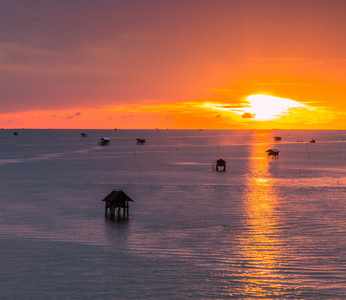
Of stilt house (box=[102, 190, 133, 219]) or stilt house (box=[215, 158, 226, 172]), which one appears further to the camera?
stilt house (box=[215, 158, 226, 172])

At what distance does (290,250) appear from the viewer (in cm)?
3741

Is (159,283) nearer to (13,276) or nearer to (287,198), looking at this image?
(13,276)

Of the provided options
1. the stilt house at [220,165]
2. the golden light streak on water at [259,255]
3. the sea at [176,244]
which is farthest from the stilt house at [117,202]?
the stilt house at [220,165]

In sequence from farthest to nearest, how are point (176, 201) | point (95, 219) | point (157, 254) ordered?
point (176, 201) < point (95, 219) < point (157, 254)

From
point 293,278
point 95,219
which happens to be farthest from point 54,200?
point 293,278

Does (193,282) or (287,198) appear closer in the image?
(193,282)

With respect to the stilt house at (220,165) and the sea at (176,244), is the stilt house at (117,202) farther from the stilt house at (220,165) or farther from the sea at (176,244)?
the stilt house at (220,165)

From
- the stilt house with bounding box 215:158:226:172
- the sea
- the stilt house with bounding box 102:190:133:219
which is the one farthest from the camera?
the stilt house with bounding box 215:158:226:172

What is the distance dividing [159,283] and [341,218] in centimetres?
2681

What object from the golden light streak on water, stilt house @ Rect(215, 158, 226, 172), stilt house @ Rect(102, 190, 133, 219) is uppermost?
stilt house @ Rect(215, 158, 226, 172)

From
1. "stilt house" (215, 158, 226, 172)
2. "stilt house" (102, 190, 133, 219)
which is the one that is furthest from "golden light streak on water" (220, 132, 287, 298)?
"stilt house" (215, 158, 226, 172)

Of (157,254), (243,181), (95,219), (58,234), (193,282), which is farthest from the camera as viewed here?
(243,181)

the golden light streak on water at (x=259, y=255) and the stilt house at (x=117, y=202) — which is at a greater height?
the stilt house at (x=117, y=202)

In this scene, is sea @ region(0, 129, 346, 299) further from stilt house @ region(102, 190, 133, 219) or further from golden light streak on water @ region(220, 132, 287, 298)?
stilt house @ region(102, 190, 133, 219)
